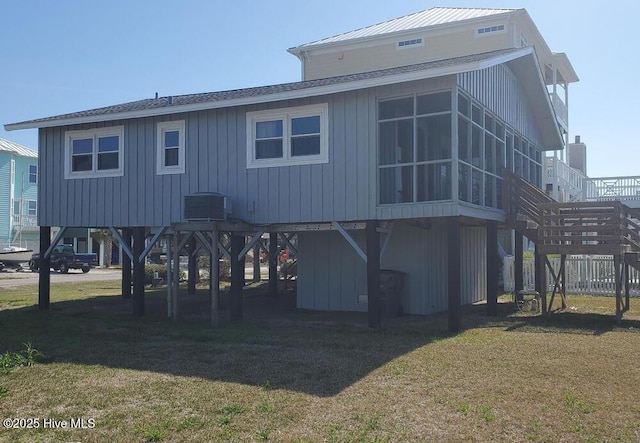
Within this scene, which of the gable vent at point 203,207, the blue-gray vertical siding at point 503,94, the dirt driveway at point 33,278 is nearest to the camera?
the gable vent at point 203,207

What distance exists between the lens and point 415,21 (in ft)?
79.2

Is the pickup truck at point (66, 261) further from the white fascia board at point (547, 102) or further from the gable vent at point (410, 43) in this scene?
the white fascia board at point (547, 102)

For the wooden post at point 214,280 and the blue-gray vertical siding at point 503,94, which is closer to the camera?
the wooden post at point 214,280

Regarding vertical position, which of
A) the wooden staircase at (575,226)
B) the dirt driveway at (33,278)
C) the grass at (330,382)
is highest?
the wooden staircase at (575,226)

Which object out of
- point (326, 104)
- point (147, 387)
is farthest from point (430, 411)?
point (326, 104)

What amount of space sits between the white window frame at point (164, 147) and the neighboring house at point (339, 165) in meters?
0.03

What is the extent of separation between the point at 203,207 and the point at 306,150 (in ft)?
8.08

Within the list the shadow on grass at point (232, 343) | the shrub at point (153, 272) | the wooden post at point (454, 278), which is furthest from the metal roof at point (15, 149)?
the wooden post at point (454, 278)

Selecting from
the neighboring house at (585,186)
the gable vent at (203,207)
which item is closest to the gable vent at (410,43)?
the neighboring house at (585,186)

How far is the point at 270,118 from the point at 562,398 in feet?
28.9

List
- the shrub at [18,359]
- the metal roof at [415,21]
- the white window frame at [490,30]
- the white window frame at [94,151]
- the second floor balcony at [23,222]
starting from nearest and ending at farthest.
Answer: the shrub at [18,359]
the white window frame at [94,151]
the white window frame at [490,30]
the metal roof at [415,21]
the second floor balcony at [23,222]

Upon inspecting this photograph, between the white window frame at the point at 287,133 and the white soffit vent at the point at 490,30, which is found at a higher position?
the white soffit vent at the point at 490,30

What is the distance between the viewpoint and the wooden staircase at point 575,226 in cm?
1291

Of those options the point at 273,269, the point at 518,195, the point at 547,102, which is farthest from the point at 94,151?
the point at 547,102
